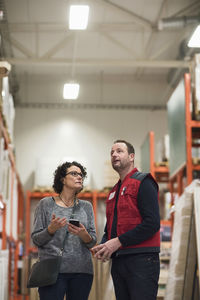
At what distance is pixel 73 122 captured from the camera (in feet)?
57.6

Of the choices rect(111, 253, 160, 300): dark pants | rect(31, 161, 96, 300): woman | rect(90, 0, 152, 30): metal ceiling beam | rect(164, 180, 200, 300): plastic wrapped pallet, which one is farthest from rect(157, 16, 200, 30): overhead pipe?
rect(111, 253, 160, 300): dark pants

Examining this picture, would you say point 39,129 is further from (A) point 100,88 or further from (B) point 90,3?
(B) point 90,3

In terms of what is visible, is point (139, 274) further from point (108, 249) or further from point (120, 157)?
point (120, 157)

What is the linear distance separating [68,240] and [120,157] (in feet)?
2.57

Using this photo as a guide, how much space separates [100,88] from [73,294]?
47.6 feet

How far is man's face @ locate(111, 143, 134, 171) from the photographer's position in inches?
147

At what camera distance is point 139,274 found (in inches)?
134

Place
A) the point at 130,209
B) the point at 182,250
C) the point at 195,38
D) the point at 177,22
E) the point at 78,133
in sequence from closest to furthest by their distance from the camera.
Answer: the point at 130,209
the point at 182,250
the point at 195,38
the point at 177,22
the point at 78,133

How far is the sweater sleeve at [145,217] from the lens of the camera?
3.42 meters

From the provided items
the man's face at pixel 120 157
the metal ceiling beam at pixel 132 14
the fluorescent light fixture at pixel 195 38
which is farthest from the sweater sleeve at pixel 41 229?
the metal ceiling beam at pixel 132 14

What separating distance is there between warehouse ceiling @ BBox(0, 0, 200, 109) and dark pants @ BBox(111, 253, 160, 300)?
897cm

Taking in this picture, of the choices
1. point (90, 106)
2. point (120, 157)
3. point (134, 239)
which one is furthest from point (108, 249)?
point (90, 106)

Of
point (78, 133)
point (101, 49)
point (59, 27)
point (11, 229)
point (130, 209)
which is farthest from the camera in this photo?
point (78, 133)

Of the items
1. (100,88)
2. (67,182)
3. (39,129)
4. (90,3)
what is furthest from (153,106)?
(67,182)
